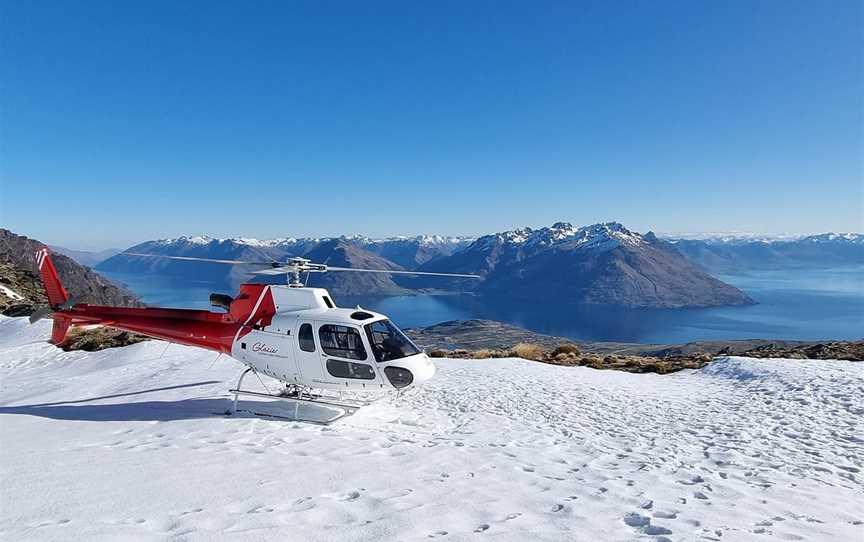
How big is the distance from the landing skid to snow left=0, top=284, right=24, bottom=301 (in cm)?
→ 3163

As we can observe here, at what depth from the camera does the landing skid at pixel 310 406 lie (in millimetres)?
9812

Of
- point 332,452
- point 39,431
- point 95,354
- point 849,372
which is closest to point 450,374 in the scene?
point 332,452

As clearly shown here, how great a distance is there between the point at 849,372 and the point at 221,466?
16.8 metres

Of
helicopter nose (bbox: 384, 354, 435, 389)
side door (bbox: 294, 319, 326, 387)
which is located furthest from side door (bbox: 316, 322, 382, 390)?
helicopter nose (bbox: 384, 354, 435, 389)

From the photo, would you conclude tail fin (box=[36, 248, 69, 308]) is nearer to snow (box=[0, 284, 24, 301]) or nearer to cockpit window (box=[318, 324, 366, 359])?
cockpit window (box=[318, 324, 366, 359])

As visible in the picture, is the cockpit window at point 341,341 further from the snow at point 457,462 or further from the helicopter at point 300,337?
the snow at point 457,462

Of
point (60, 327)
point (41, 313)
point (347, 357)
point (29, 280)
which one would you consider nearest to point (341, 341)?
point (347, 357)

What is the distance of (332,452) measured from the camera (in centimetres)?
774

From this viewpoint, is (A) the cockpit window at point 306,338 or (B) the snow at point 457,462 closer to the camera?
(B) the snow at point 457,462

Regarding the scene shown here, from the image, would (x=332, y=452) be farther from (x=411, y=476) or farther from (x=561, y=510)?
(x=561, y=510)

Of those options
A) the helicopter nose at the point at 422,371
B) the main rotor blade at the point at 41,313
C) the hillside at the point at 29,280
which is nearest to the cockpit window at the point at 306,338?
the helicopter nose at the point at 422,371

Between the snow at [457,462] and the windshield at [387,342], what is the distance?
1502 millimetres

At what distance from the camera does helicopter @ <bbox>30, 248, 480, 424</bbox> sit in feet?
31.8

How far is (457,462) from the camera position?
24.2 ft
